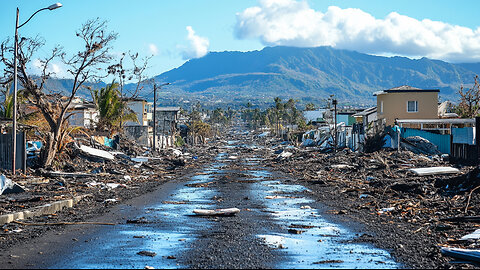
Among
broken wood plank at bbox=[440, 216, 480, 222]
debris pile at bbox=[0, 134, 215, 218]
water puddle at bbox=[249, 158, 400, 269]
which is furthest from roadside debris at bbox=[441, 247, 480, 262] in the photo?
debris pile at bbox=[0, 134, 215, 218]

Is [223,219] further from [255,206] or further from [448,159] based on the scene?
[448,159]

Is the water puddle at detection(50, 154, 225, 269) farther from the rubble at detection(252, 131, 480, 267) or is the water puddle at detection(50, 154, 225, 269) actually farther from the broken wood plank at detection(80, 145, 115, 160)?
the broken wood plank at detection(80, 145, 115, 160)

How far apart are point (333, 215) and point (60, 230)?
660 centimetres

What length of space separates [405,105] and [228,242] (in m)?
49.4

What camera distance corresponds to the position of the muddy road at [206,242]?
26.5 ft

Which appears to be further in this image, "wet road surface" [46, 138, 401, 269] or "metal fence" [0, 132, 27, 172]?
"metal fence" [0, 132, 27, 172]

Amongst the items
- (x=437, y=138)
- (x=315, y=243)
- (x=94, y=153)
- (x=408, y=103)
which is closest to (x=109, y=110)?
(x=94, y=153)

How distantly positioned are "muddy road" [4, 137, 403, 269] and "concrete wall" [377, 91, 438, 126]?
1648 inches

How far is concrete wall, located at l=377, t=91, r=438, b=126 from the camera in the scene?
5528 centimetres

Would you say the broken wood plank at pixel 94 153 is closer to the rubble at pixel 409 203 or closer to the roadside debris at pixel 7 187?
the rubble at pixel 409 203

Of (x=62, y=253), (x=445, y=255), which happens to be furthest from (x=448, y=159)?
(x=62, y=253)

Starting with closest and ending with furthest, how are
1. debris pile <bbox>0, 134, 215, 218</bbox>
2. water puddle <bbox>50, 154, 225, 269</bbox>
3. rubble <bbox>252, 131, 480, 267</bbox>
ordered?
1. water puddle <bbox>50, 154, 225, 269</bbox>
2. rubble <bbox>252, 131, 480, 267</bbox>
3. debris pile <bbox>0, 134, 215, 218</bbox>

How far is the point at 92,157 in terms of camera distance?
100 ft

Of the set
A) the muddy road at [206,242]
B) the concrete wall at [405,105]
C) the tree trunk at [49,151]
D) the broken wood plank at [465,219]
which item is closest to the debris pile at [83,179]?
the tree trunk at [49,151]
